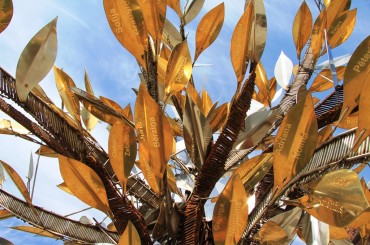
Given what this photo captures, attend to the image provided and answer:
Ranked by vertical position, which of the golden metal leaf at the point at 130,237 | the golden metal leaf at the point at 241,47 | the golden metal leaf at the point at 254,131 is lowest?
the golden metal leaf at the point at 130,237

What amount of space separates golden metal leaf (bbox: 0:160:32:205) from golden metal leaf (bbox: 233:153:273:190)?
0.75m

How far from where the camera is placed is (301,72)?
2.01 meters

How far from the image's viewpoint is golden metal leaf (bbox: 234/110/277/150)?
1.71 metres

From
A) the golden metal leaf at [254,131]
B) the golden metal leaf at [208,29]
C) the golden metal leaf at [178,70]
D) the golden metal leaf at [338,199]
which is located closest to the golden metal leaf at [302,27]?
the golden metal leaf at [208,29]

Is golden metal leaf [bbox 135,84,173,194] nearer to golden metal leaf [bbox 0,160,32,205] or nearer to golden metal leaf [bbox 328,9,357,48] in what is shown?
golden metal leaf [bbox 0,160,32,205]

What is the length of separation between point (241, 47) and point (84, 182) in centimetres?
64

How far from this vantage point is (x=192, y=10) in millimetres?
1990

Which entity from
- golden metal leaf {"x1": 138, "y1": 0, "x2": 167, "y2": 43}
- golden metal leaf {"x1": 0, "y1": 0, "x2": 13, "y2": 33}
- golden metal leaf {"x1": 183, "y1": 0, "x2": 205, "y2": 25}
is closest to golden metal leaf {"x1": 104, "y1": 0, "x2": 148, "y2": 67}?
golden metal leaf {"x1": 138, "y1": 0, "x2": 167, "y2": 43}

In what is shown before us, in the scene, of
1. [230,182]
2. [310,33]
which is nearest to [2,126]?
[230,182]

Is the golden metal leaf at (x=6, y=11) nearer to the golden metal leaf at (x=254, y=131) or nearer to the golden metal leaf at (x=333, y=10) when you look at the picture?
the golden metal leaf at (x=254, y=131)

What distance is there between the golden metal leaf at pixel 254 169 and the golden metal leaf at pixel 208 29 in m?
0.49

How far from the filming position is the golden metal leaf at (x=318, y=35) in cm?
193

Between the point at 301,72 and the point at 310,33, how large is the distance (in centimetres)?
19

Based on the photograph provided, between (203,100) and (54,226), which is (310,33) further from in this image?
(54,226)
